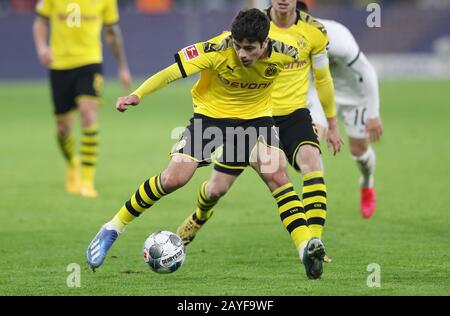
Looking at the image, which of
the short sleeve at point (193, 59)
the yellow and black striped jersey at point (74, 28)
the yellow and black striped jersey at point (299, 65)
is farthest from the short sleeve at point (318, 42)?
the yellow and black striped jersey at point (74, 28)

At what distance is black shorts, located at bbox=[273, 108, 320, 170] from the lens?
7.90 meters

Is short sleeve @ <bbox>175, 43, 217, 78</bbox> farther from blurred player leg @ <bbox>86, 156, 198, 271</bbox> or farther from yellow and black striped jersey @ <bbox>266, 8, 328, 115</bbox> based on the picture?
yellow and black striped jersey @ <bbox>266, 8, 328, 115</bbox>

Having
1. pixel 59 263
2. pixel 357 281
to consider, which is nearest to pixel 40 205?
pixel 59 263

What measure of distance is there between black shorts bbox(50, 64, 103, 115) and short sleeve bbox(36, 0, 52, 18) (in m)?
0.70

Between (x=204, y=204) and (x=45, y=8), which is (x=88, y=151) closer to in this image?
Answer: (x=45, y=8)

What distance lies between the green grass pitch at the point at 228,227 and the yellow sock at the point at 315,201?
0.31 meters

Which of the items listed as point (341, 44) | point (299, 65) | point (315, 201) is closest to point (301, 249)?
point (315, 201)

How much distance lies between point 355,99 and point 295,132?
2.39 meters

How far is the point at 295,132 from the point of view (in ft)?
26.1

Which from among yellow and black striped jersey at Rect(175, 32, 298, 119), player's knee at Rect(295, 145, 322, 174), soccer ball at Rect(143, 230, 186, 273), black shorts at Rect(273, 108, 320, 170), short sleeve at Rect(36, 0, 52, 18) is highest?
yellow and black striped jersey at Rect(175, 32, 298, 119)

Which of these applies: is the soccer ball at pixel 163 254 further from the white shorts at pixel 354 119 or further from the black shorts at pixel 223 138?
the white shorts at pixel 354 119

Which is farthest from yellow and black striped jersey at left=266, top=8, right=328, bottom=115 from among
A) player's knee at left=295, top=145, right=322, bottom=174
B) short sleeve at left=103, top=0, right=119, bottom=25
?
short sleeve at left=103, top=0, right=119, bottom=25

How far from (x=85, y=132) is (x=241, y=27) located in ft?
17.5

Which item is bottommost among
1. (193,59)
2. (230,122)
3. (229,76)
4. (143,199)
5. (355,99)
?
(355,99)
